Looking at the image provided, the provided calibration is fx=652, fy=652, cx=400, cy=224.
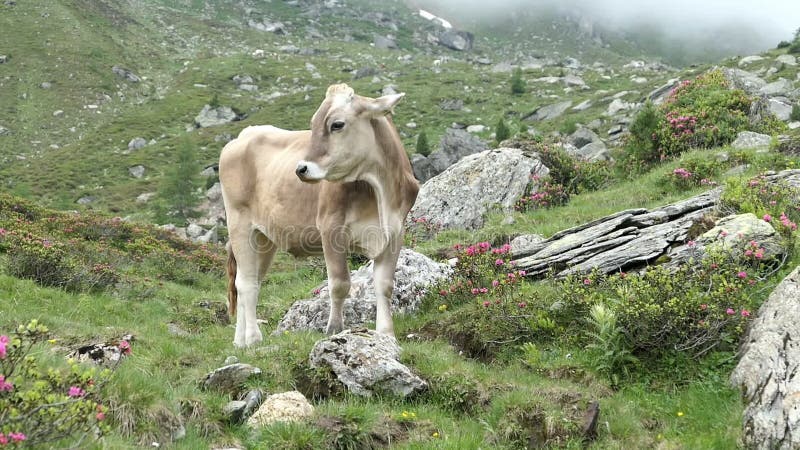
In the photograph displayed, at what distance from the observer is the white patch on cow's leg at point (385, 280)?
8539 millimetres

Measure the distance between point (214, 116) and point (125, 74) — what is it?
63.9ft

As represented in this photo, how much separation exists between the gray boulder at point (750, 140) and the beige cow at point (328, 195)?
12.6m

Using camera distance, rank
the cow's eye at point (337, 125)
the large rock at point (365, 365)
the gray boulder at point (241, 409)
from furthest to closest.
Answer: the cow's eye at point (337, 125), the large rock at point (365, 365), the gray boulder at point (241, 409)

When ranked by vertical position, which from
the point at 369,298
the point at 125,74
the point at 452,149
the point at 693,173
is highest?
the point at 693,173

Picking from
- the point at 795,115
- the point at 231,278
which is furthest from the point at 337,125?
the point at 795,115

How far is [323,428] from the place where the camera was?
6328mm

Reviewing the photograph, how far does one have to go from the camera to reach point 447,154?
40875 mm

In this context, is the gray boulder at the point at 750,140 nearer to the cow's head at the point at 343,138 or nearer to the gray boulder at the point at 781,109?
the gray boulder at the point at 781,109

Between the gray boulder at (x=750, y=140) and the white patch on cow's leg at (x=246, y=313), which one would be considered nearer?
the white patch on cow's leg at (x=246, y=313)

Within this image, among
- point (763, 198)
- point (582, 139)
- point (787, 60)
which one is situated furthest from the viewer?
point (787, 60)

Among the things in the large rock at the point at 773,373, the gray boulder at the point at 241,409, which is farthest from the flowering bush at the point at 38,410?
the large rock at the point at 773,373

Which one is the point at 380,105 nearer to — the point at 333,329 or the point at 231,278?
the point at 333,329

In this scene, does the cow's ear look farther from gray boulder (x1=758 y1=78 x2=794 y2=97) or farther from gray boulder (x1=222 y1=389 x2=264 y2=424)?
gray boulder (x1=758 y1=78 x2=794 y2=97)

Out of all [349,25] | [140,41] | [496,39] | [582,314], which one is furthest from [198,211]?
[496,39]
